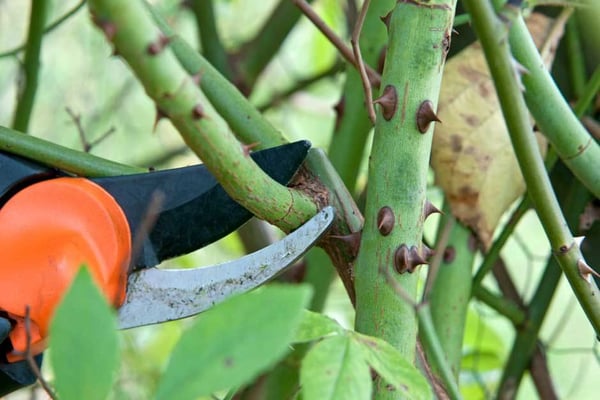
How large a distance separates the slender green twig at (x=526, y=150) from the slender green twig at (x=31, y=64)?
47cm

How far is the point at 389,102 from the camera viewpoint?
1.40 feet

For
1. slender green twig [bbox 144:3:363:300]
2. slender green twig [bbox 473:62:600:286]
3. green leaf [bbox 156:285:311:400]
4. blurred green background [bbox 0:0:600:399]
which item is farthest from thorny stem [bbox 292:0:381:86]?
blurred green background [bbox 0:0:600:399]

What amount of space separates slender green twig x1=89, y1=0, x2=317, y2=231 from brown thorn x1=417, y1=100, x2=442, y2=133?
7 centimetres

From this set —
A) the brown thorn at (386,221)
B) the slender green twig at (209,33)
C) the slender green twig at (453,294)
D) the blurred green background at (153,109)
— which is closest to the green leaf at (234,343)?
the brown thorn at (386,221)

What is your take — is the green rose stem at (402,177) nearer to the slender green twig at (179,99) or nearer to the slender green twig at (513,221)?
the slender green twig at (179,99)

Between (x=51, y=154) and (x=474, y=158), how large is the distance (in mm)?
289

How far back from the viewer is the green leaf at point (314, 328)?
0.34 meters

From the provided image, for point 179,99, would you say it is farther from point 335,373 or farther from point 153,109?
point 153,109

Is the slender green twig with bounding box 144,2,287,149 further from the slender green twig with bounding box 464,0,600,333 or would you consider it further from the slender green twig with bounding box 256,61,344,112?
the slender green twig with bounding box 256,61,344,112

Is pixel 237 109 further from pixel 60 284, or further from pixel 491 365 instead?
pixel 491 365

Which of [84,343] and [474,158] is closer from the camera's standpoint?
[84,343]

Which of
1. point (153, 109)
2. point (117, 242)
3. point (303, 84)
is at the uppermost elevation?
point (117, 242)

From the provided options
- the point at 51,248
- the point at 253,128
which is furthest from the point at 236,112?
the point at 51,248

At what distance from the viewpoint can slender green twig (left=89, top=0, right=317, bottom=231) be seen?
297 mm
